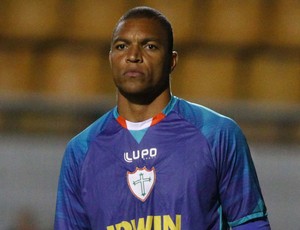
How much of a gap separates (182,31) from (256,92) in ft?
2.86

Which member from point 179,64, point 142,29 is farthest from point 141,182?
point 179,64

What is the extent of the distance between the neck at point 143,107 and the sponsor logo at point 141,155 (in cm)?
11

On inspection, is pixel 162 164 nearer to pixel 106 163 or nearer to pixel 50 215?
pixel 106 163

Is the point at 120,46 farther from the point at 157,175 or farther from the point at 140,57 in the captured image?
the point at 157,175

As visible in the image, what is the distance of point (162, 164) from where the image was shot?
8.95 ft

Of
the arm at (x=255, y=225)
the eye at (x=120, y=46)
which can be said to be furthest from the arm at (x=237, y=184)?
the eye at (x=120, y=46)

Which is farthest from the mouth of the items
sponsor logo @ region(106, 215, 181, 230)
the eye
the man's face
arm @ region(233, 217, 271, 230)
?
arm @ region(233, 217, 271, 230)

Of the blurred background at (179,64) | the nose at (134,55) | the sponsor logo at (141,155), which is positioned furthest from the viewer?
the blurred background at (179,64)

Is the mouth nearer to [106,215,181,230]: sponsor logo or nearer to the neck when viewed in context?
the neck

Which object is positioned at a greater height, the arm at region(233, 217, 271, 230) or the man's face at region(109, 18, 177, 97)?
the man's face at region(109, 18, 177, 97)

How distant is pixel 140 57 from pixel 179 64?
5.11 metres

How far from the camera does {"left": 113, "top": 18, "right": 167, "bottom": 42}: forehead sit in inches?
104

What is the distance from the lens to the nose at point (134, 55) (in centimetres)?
260

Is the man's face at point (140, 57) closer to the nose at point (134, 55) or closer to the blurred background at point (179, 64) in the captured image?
the nose at point (134, 55)
